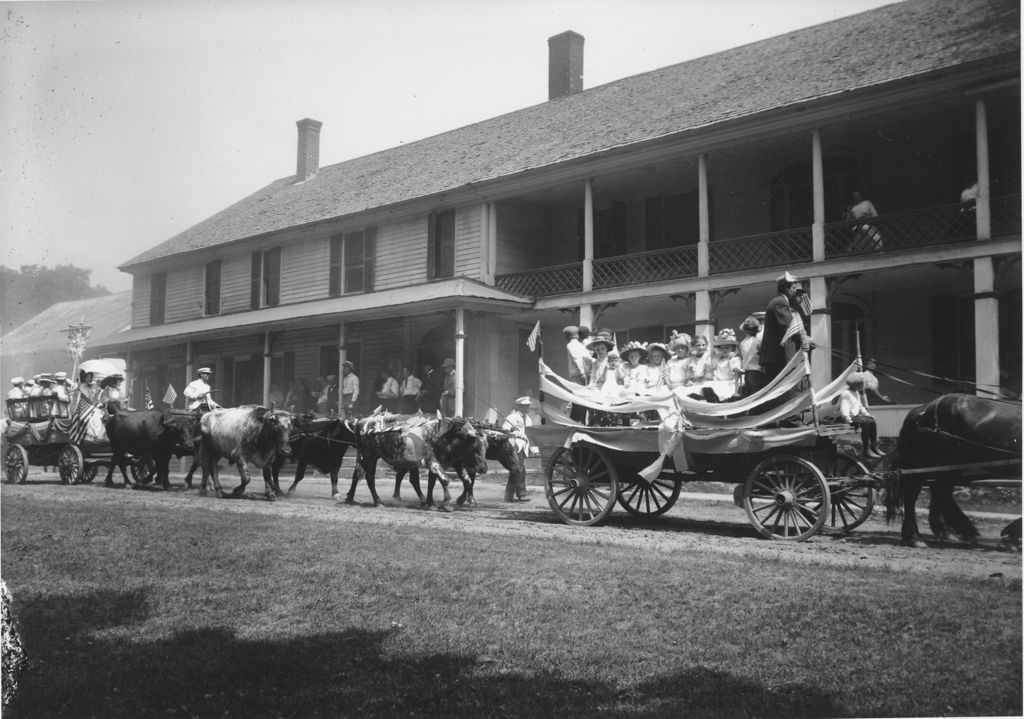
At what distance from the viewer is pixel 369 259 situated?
2062 cm

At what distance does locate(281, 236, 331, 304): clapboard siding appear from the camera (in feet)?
64.6

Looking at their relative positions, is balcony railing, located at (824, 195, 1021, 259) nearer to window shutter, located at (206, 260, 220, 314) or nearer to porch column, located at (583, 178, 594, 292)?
porch column, located at (583, 178, 594, 292)

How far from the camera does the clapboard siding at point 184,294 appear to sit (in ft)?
47.3

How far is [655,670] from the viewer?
4793 millimetres

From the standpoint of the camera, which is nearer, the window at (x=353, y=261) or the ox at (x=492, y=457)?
the ox at (x=492, y=457)

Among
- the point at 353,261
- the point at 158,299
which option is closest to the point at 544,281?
the point at 353,261

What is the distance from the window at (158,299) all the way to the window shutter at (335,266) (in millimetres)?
6231

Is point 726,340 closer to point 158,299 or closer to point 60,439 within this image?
point 158,299

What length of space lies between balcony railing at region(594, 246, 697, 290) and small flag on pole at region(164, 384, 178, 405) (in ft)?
26.8

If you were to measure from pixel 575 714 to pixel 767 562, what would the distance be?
2.52 m

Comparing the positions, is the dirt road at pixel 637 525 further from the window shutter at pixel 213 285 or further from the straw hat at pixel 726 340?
the window shutter at pixel 213 285

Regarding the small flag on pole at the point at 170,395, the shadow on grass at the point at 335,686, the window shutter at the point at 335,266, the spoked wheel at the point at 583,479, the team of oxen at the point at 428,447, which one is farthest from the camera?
the window shutter at the point at 335,266

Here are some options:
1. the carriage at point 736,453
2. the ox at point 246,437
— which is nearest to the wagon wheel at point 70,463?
the ox at point 246,437

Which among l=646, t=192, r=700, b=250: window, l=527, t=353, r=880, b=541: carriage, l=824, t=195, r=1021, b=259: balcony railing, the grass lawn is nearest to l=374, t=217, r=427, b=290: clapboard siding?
l=646, t=192, r=700, b=250: window
